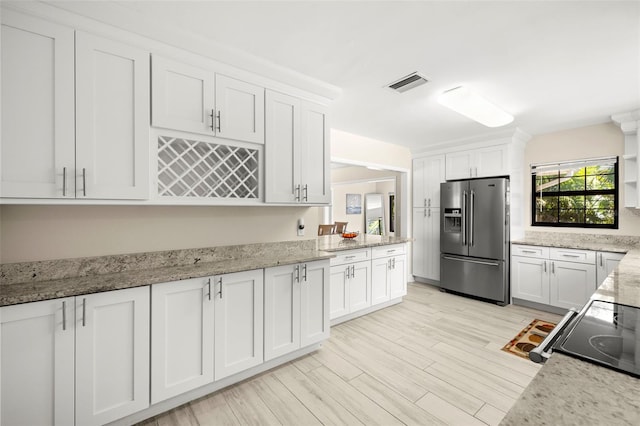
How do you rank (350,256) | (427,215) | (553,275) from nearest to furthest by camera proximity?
(350,256)
(553,275)
(427,215)

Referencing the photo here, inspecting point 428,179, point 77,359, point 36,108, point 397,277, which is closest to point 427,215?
point 428,179

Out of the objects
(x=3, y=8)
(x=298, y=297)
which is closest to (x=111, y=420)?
Result: (x=298, y=297)

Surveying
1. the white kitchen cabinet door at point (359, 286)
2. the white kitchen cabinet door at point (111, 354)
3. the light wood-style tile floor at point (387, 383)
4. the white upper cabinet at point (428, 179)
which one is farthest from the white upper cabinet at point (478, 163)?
the white kitchen cabinet door at point (111, 354)

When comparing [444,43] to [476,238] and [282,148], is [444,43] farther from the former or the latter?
[476,238]

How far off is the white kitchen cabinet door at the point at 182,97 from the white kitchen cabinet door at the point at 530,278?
4.15 m

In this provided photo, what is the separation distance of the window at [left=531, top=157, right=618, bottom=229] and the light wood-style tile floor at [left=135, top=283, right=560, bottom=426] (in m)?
1.83

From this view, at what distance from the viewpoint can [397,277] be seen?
398cm

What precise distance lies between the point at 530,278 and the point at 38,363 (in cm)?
485

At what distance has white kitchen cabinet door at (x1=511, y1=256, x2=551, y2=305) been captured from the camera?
147 inches

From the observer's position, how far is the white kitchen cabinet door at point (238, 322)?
6.68 ft

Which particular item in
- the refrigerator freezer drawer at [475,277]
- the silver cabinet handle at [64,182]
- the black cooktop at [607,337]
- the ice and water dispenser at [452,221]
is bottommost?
the refrigerator freezer drawer at [475,277]

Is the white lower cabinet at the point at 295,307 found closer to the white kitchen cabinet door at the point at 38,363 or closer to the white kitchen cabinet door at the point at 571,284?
the white kitchen cabinet door at the point at 38,363

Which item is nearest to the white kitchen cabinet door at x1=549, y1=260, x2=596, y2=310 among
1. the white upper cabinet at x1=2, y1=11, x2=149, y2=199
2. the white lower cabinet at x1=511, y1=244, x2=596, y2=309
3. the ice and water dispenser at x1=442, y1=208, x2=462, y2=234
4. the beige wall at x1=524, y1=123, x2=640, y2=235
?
the white lower cabinet at x1=511, y1=244, x2=596, y2=309

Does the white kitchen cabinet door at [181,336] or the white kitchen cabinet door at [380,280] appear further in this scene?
the white kitchen cabinet door at [380,280]
